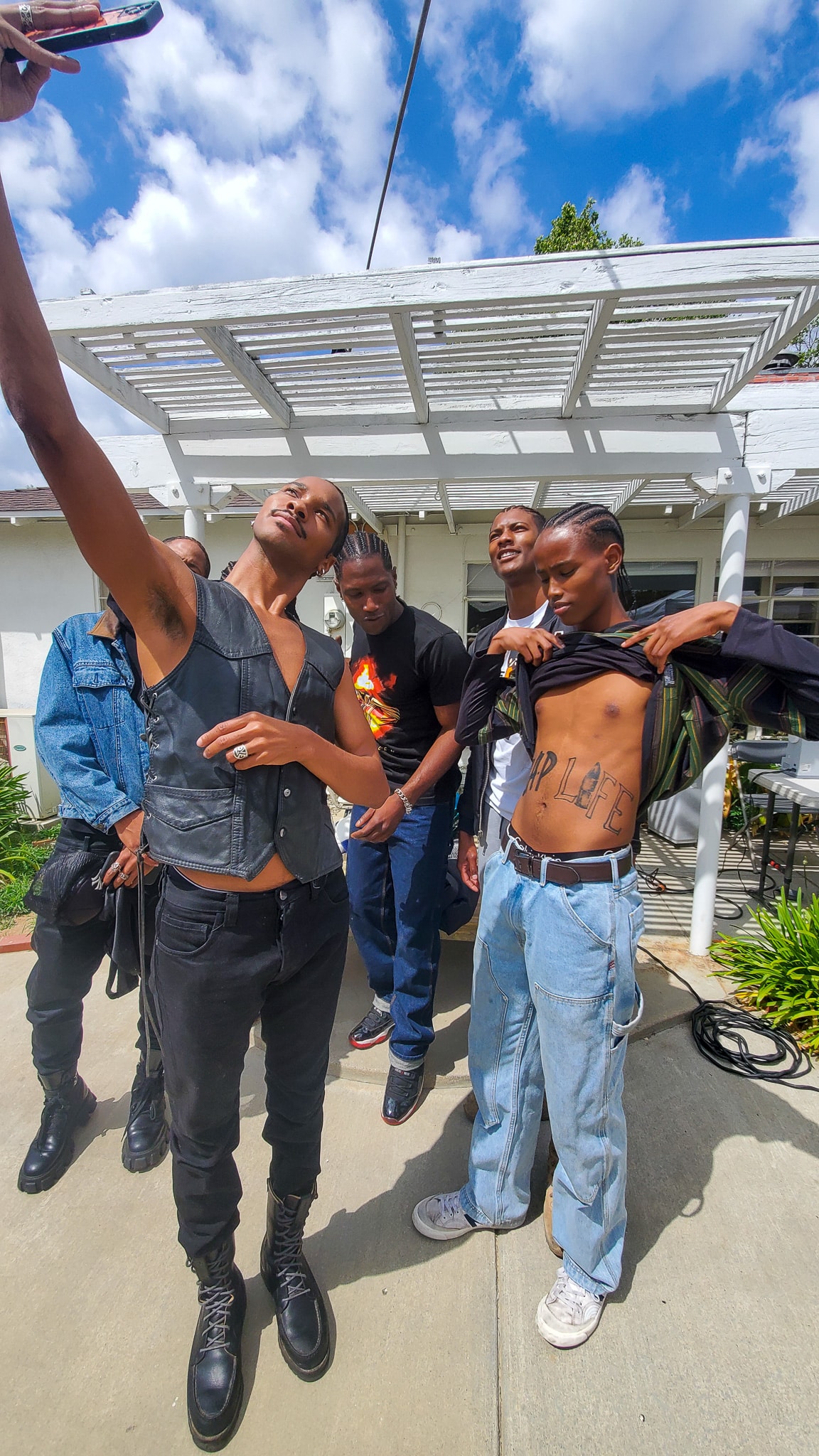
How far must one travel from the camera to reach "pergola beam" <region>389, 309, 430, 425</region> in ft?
8.29

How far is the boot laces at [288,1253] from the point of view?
5.36 ft

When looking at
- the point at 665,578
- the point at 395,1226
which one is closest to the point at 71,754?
the point at 395,1226

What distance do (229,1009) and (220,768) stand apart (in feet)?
1.67

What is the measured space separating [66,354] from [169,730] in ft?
8.51

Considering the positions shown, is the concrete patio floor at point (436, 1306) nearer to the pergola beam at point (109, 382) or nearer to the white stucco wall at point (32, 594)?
the pergola beam at point (109, 382)

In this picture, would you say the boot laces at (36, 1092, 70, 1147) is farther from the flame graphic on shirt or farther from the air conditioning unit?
the air conditioning unit

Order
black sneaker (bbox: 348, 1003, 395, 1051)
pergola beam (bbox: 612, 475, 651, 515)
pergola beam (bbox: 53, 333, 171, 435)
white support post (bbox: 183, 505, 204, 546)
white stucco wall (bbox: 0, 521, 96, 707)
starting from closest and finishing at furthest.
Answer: black sneaker (bbox: 348, 1003, 395, 1051) < pergola beam (bbox: 53, 333, 171, 435) < white support post (bbox: 183, 505, 204, 546) < pergola beam (bbox: 612, 475, 651, 515) < white stucco wall (bbox: 0, 521, 96, 707)

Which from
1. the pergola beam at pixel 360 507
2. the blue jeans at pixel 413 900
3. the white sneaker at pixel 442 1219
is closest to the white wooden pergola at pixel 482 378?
the pergola beam at pixel 360 507

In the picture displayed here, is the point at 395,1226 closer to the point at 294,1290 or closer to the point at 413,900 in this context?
the point at 294,1290

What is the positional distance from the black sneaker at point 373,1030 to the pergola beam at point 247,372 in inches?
116

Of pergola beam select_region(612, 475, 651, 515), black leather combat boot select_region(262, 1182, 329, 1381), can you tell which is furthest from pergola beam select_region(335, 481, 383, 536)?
black leather combat boot select_region(262, 1182, 329, 1381)

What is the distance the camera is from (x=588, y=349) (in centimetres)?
270

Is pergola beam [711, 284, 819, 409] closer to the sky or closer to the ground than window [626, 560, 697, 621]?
closer to the sky

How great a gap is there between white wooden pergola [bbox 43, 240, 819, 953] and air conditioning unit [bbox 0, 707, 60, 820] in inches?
128
